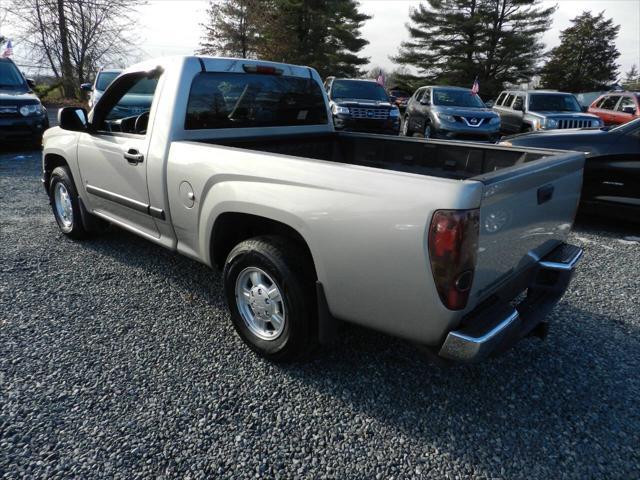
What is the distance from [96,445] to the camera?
212 cm

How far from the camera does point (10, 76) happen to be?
33.7 ft

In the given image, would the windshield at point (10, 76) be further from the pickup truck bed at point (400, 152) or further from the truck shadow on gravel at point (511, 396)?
the truck shadow on gravel at point (511, 396)

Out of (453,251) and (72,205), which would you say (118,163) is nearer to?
(72,205)

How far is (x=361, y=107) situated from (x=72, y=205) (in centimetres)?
858

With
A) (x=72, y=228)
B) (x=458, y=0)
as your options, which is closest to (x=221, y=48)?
(x=458, y=0)

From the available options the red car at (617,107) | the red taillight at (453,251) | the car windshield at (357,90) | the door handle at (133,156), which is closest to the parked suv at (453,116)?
the car windshield at (357,90)

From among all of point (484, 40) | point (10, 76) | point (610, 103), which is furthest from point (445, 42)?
point (10, 76)

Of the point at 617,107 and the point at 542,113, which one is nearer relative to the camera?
the point at 542,113

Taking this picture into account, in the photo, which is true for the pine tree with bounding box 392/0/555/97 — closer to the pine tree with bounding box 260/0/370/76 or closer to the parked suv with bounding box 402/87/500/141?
the pine tree with bounding box 260/0/370/76

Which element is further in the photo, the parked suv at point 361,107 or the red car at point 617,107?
the red car at point 617,107

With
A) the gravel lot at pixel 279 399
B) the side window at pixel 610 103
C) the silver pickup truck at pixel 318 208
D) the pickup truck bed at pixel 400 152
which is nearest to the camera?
the silver pickup truck at pixel 318 208

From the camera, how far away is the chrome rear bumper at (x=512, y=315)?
6.41 ft

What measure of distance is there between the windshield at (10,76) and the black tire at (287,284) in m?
10.5

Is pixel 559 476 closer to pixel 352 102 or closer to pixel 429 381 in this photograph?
pixel 429 381
